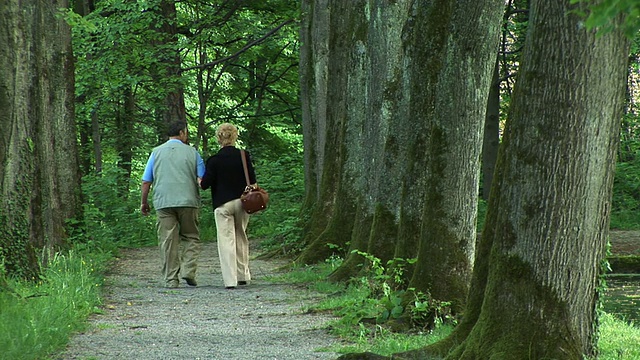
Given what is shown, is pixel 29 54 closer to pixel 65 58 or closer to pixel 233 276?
pixel 233 276

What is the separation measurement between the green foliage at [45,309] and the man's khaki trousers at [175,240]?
1321 millimetres

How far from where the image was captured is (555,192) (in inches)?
239

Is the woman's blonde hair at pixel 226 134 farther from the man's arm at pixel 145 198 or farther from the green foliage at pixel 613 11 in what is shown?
the green foliage at pixel 613 11

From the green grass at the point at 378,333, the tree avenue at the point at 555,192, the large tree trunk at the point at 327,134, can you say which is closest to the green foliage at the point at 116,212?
the large tree trunk at the point at 327,134

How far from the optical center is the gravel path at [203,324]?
8203 mm

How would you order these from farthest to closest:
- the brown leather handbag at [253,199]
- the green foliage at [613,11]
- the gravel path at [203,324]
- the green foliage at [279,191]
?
1. the green foliage at [279,191]
2. the brown leather handbag at [253,199]
3. the gravel path at [203,324]
4. the green foliage at [613,11]

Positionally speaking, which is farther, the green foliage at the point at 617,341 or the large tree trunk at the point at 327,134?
the large tree trunk at the point at 327,134

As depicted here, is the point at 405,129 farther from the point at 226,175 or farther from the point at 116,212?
the point at 116,212

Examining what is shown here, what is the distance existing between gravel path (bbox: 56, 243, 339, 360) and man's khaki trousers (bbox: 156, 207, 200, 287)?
0.22 meters

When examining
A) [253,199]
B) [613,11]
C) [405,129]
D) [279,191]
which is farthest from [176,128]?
[279,191]

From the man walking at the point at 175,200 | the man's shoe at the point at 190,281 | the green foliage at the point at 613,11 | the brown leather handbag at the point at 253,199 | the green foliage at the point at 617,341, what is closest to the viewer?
the green foliage at the point at 613,11

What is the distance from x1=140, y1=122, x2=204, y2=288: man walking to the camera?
13641mm

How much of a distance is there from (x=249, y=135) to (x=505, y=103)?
8.47 m

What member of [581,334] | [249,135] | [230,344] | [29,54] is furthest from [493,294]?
[249,135]
